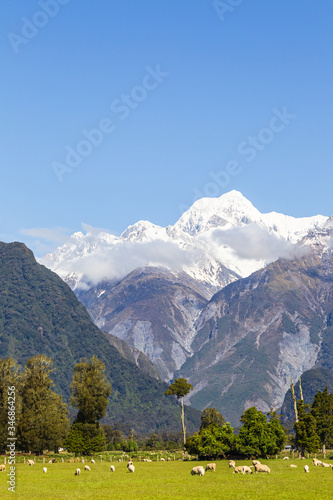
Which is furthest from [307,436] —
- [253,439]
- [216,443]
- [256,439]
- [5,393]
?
[5,393]

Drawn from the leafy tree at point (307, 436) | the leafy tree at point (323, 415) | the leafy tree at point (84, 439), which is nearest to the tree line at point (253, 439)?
the leafy tree at point (307, 436)

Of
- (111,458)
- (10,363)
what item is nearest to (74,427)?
(111,458)

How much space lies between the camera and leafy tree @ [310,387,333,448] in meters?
152

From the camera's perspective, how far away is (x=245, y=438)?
130 meters

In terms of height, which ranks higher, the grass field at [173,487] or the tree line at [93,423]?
the tree line at [93,423]

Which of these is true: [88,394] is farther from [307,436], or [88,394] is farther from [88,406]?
[307,436]

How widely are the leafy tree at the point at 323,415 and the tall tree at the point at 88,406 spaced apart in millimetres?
53995

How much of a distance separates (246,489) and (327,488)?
8396 mm

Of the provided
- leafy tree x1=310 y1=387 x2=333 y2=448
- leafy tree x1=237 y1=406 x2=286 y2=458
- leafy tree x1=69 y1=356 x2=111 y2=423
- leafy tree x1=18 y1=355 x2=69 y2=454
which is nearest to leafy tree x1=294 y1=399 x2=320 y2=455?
leafy tree x1=237 y1=406 x2=286 y2=458

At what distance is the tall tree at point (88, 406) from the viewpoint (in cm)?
15350

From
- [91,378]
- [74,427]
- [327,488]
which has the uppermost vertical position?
[91,378]

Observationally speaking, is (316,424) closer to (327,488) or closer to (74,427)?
(74,427)

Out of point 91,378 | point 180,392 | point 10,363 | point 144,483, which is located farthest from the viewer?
point 180,392

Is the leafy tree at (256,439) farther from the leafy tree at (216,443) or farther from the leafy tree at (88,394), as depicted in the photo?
the leafy tree at (88,394)
